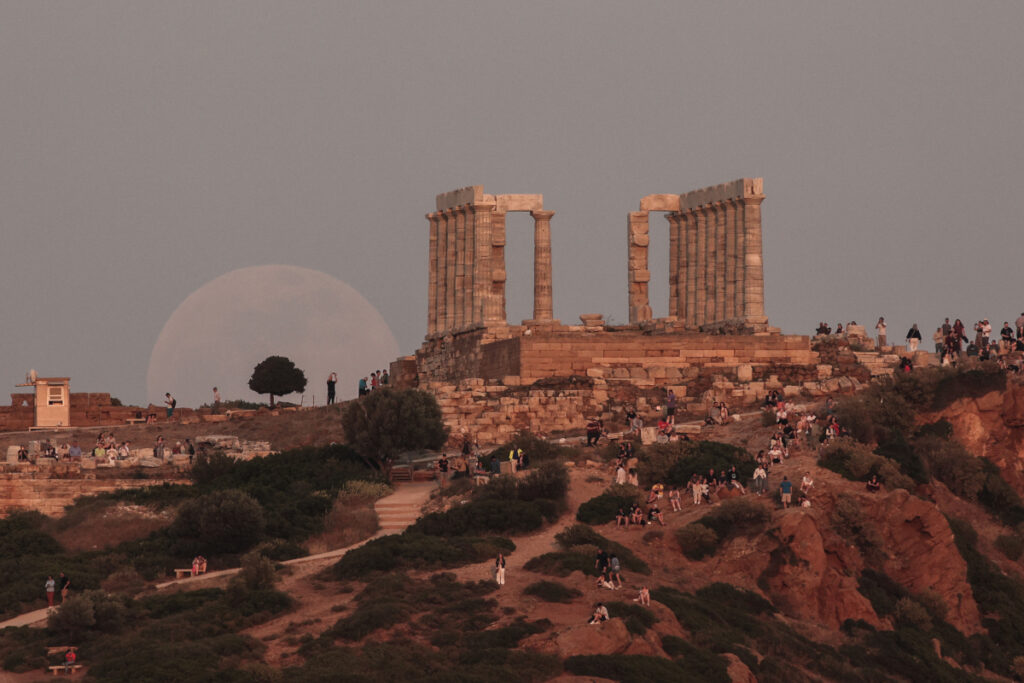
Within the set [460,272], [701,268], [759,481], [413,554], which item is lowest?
[413,554]

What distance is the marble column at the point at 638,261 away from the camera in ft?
241

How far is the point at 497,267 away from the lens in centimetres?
7200

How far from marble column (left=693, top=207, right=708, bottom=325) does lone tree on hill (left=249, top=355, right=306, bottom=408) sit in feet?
58.9

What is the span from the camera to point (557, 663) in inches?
1661

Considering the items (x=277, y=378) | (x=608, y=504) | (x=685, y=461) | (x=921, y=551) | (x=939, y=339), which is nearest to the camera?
(x=921, y=551)

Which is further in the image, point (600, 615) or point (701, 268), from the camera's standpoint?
point (701, 268)

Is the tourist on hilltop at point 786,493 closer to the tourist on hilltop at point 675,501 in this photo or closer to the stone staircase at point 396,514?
the tourist on hilltop at point 675,501

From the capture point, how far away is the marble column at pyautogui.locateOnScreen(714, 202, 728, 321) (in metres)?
73.7

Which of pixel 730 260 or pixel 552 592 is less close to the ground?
pixel 730 260

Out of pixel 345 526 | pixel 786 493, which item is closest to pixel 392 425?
pixel 345 526

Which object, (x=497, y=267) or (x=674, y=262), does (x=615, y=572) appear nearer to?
(x=497, y=267)

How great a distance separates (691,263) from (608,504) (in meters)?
23.4

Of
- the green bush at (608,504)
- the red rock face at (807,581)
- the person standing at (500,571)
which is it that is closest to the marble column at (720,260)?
the green bush at (608,504)

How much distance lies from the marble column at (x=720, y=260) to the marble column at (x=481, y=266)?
8391 mm
